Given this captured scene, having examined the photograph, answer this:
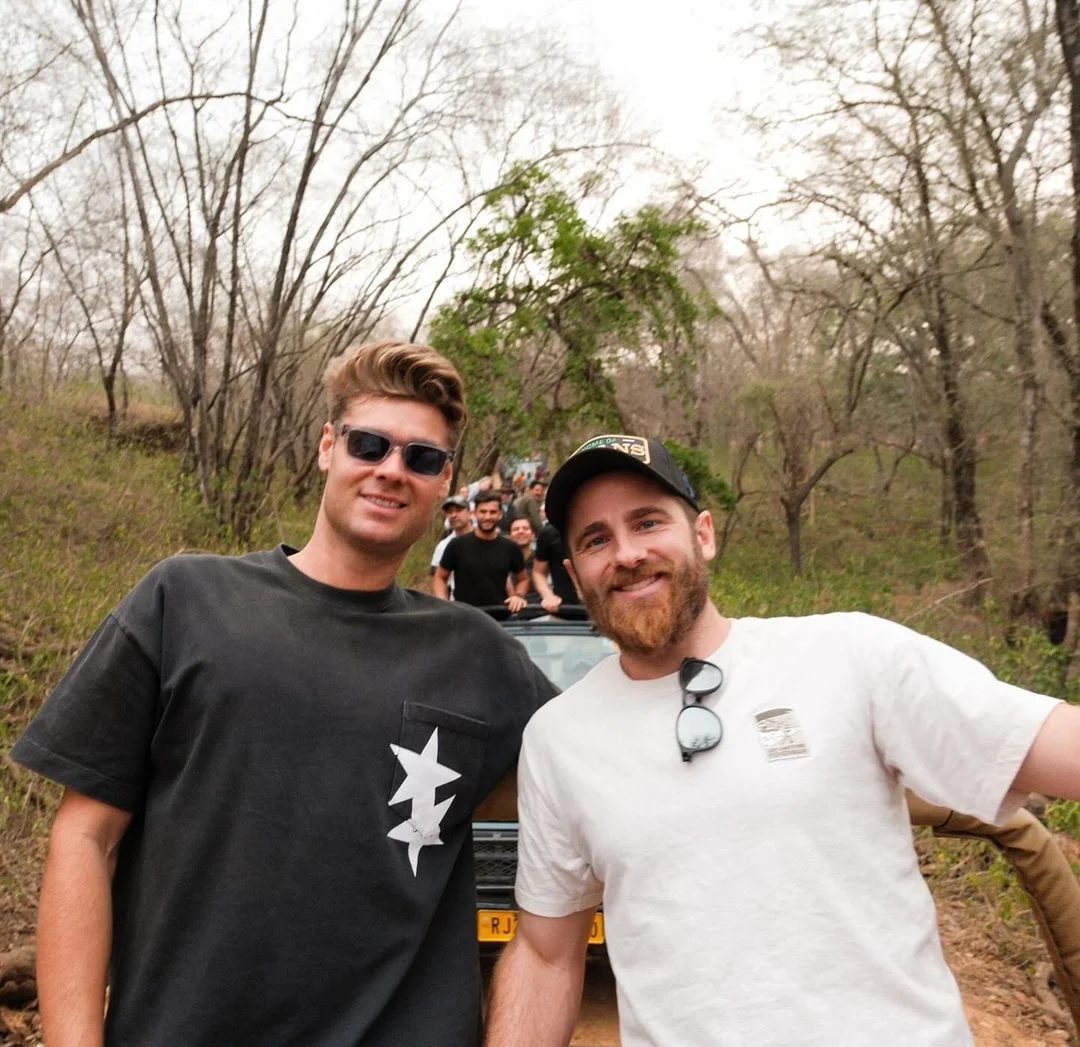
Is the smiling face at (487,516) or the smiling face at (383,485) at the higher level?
the smiling face at (383,485)

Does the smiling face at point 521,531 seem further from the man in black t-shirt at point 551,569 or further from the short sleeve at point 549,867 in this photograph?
the short sleeve at point 549,867

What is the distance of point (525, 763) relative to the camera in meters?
1.84

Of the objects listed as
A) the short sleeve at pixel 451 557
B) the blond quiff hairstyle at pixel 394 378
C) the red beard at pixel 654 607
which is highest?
the blond quiff hairstyle at pixel 394 378

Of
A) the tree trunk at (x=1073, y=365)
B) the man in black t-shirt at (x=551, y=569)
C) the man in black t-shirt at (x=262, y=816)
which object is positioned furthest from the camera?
the tree trunk at (x=1073, y=365)

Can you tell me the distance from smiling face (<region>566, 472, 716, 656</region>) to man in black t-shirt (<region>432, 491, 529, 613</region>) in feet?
18.5

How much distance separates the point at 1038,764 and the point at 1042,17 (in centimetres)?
1197

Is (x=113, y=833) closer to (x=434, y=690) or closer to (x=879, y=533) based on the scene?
(x=434, y=690)

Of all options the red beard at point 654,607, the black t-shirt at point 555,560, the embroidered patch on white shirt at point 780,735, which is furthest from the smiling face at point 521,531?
the embroidered patch on white shirt at point 780,735

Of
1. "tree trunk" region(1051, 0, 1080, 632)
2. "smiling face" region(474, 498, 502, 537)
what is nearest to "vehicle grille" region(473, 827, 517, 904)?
"smiling face" region(474, 498, 502, 537)

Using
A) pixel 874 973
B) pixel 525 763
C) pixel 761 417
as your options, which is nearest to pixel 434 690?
pixel 525 763

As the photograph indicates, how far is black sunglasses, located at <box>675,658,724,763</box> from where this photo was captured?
1.64 meters

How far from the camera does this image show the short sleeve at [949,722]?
4.87 ft

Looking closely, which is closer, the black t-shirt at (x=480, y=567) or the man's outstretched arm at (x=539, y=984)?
the man's outstretched arm at (x=539, y=984)

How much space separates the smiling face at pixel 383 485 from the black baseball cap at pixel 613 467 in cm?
25
